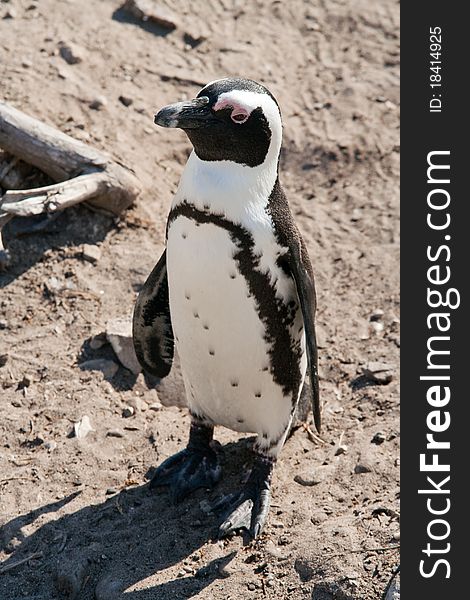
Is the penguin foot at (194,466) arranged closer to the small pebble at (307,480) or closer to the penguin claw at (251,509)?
the penguin claw at (251,509)

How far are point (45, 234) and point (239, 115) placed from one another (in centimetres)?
203

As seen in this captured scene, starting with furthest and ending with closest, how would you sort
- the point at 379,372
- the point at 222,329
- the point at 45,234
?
the point at 45,234
the point at 379,372
the point at 222,329

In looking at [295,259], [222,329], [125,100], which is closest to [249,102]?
[295,259]

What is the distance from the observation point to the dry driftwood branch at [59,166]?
4.93 meters

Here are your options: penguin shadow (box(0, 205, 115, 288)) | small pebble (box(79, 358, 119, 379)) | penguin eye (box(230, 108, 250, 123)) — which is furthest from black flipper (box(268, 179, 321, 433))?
penguin shadow (box(0, 205, 115, 288))

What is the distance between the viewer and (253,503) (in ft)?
12.9

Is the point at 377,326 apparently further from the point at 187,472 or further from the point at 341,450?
the point at 187,472

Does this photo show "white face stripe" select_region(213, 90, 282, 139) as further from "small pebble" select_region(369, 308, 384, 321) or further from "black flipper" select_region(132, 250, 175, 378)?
"small pebble" select_region(369, 308, 384, 321)

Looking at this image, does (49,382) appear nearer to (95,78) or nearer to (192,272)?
(192,272)

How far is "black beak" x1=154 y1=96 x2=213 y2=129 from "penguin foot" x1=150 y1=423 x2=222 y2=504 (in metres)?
1.34

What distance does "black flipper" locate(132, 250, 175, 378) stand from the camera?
3.99 m

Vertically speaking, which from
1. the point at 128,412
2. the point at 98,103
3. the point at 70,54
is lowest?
the point at 128,412

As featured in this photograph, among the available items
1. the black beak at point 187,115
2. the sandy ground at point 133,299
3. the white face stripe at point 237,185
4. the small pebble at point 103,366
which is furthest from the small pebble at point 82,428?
the black beak at point 187,115

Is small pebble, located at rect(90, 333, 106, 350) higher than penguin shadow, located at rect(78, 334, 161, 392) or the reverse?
higher
